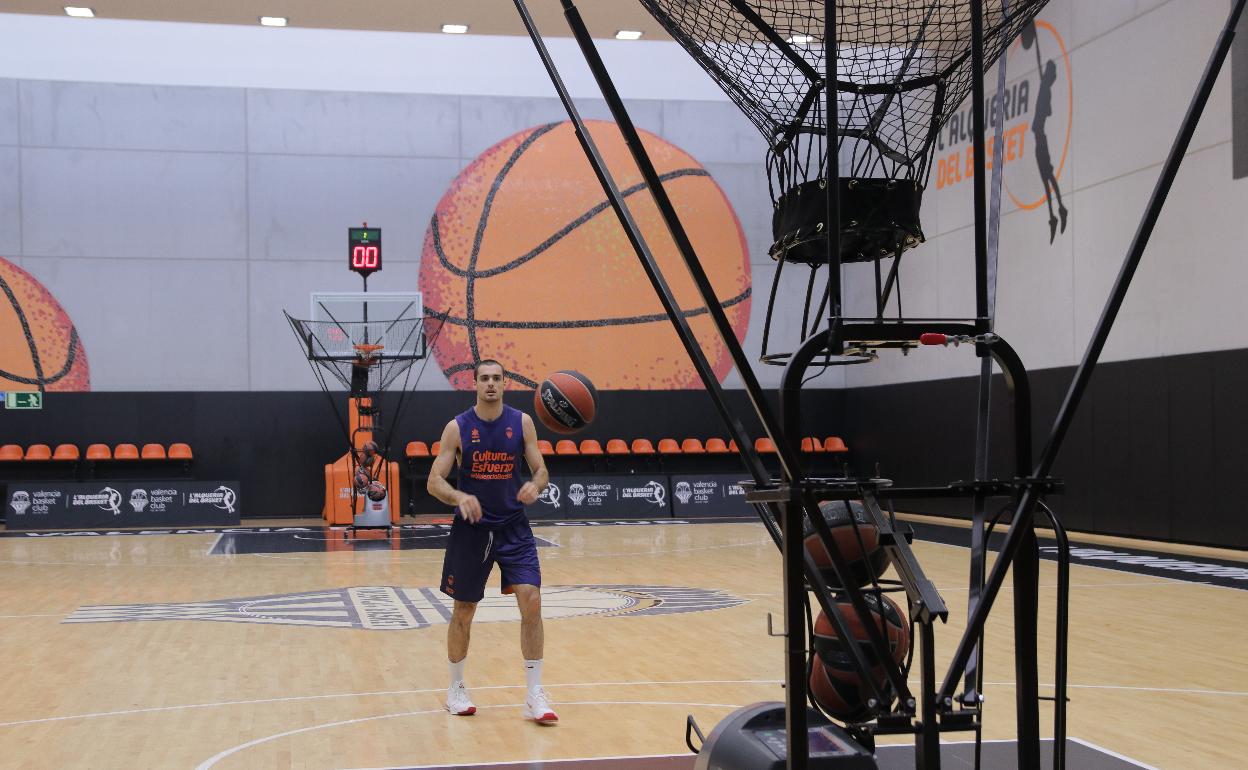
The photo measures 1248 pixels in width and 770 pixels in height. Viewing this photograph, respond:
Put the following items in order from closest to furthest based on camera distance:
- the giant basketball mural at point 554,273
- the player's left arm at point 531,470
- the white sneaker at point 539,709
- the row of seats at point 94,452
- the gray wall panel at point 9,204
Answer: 1. the white sneaker at point 539,709
2. the player's left arm at point 531,470
3. the row of seats at point 94,452
4. the gray wall panel at point 9,204
5. the giant basketball mural at point 554,273

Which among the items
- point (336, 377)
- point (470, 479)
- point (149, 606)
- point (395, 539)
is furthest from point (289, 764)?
point (336, 377)

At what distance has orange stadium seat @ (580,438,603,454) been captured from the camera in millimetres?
19375

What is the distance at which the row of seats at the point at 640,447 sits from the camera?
62.3 ft

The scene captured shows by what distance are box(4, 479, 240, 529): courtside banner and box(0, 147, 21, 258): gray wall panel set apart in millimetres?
3747

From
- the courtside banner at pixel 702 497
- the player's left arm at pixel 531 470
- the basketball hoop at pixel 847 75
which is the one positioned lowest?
the courtside banner at pixel 702 497

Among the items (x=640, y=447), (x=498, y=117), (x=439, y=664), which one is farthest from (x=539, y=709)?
(x=498, y=117)

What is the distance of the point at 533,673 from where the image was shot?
5207 mm

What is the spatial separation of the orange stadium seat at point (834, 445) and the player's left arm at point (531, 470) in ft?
49.1

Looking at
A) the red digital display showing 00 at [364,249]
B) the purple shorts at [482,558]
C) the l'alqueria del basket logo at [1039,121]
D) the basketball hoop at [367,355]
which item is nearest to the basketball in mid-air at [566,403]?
the purple shorts at [482,558]

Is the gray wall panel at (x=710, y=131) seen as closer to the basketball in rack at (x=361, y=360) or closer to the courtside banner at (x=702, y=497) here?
the basketball in rack at (x=361, y=360)

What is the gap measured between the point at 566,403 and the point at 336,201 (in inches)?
562

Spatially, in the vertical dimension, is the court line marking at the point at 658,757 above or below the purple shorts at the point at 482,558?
below

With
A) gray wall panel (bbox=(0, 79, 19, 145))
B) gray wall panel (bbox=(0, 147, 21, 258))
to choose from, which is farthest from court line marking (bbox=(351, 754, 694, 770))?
gray wall panel (bbox=(0, 79, 19, 145))

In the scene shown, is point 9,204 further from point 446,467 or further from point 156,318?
point 446,467
